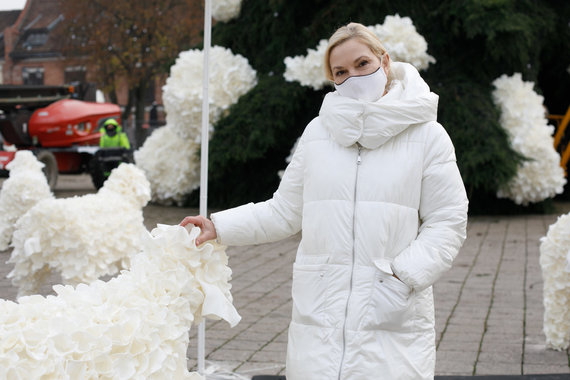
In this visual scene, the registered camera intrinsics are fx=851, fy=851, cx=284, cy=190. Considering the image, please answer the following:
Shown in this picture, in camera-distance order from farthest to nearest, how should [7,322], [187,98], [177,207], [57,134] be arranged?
[57,134] → [177,207] → [187,98] → [7,322]

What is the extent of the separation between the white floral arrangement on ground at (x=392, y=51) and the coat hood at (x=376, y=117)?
8.17 meters

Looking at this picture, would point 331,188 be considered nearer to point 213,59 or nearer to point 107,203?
point 107,203

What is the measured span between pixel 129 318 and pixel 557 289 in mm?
3641

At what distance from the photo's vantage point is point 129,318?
8.12 feet

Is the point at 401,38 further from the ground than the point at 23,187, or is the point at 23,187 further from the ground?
the point at 401,38

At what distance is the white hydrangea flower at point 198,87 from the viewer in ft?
40.5

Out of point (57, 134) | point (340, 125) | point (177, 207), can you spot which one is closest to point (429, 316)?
point (340, 125)

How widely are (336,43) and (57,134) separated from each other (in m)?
14.9

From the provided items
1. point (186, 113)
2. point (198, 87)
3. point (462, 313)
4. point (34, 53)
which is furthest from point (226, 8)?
point (34, 53)

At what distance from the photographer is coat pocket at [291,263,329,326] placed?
2791 mm

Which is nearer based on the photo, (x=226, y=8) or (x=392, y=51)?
(x=392, y=51)

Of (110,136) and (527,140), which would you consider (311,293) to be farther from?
(110,136)

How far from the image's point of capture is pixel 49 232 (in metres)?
5.47

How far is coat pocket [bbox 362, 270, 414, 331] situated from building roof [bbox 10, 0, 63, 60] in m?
53.4
